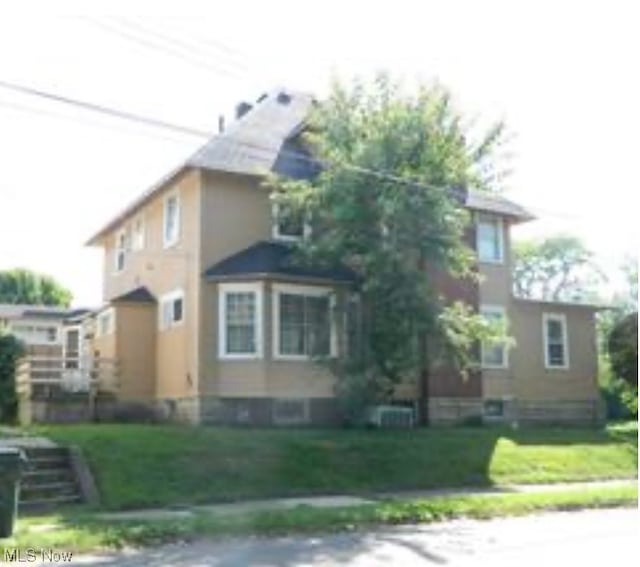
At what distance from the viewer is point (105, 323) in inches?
1154

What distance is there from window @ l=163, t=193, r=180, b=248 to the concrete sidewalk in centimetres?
1124

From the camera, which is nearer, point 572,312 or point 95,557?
point 95,557

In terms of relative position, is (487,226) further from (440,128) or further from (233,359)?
(233,359)

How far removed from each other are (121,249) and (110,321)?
4.44m

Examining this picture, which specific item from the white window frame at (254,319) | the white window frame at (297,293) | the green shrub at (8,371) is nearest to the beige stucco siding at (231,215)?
the white window frame at (254,319)

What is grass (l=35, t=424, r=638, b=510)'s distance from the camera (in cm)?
1714

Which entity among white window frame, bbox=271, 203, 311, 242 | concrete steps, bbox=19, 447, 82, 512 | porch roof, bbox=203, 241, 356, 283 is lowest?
concrete steps, bbox=19, 447, 82, 512

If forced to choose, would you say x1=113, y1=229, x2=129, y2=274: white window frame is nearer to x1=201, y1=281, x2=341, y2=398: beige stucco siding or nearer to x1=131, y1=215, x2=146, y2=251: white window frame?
x1=131, y1=215, x2=146, y2=251: white window frame

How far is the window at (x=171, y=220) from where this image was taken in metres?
26.8

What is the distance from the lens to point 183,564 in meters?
11.2

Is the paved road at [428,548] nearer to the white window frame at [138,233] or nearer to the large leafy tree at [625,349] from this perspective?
the white window frame at [138,233]

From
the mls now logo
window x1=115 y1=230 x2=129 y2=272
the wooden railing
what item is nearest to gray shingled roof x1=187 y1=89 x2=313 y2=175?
window x1=115 y1=230 x2=129 y2=272

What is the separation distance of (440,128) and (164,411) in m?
10.9

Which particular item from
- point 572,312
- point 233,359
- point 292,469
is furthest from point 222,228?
point 572,312
